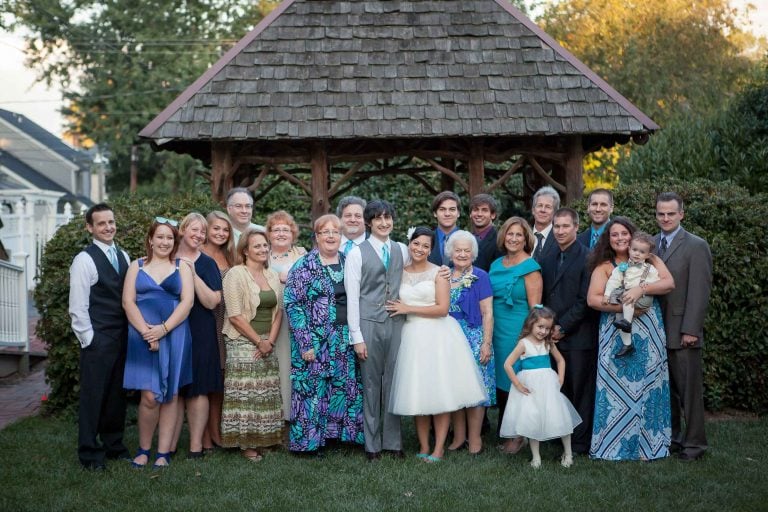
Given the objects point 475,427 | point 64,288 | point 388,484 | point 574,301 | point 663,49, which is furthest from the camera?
point 663,49

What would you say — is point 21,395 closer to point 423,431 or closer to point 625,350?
point 423,431

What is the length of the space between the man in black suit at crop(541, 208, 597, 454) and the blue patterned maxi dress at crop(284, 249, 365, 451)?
1648 mm

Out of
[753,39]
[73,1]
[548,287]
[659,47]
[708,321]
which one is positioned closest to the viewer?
[548,287]

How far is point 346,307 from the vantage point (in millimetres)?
6879

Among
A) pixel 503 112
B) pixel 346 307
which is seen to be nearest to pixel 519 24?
pixel 503 112

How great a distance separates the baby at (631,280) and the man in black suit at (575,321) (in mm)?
302

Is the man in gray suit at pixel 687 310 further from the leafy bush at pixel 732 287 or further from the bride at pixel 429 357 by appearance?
the leafy bush at pixel 732 287

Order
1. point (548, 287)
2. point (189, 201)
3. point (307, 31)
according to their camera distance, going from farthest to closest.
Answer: point (307, 31) → point (189, 201) → point (548, 287)

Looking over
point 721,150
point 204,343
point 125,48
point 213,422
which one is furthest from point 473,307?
point 125,48

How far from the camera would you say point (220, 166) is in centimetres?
1066

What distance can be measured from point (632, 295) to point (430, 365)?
61.9 inches

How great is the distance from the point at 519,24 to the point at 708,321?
15.8 ft

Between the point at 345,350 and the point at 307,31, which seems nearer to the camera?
the point at 345,350

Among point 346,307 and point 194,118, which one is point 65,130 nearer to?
point 194,118
